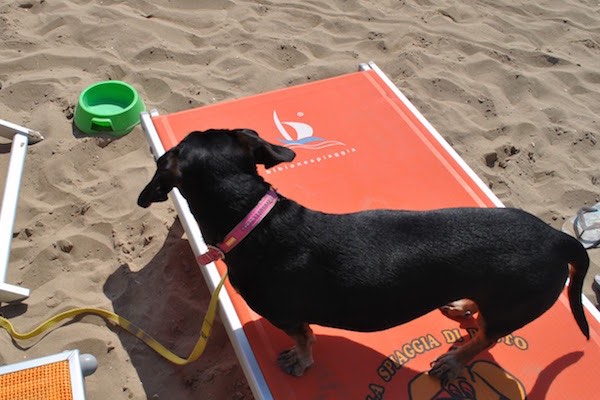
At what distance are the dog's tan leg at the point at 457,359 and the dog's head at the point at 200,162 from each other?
1.45m

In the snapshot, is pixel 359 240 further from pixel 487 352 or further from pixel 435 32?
pixel 435 32

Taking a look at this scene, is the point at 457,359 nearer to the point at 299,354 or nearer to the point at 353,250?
the point at 299,354

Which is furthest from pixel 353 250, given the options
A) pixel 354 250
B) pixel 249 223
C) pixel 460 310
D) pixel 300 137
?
pixel 300 137

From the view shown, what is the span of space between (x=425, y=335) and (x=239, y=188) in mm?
1475

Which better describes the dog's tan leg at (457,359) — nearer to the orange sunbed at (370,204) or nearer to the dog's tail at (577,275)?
the orange sunbed at (370,204)

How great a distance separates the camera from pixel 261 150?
2.60 m

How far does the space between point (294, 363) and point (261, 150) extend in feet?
3.82

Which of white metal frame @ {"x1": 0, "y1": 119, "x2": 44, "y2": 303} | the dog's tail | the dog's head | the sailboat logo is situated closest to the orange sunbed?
the sailboat logo

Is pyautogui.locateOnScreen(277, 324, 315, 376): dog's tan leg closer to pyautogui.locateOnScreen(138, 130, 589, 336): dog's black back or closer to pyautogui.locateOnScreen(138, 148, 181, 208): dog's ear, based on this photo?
pyautogui.locateOnScreen(138, 130, 589, 336): dog's black back

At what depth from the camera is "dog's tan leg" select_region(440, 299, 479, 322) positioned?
10.9 ft

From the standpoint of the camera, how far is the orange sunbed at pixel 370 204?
3109 mm

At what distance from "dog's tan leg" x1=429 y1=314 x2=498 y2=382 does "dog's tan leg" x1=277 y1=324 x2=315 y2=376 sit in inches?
26.3

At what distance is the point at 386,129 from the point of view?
175 inches

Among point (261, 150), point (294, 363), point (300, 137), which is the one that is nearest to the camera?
point (261, 150)
